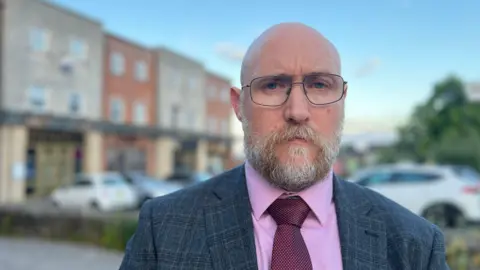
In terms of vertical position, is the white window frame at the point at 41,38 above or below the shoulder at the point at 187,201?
above

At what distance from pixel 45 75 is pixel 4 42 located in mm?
2649

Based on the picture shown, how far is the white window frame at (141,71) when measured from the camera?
29844mm

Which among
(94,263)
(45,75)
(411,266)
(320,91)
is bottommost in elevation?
(94,263)

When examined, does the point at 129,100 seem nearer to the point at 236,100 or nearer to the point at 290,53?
the point at 236,100

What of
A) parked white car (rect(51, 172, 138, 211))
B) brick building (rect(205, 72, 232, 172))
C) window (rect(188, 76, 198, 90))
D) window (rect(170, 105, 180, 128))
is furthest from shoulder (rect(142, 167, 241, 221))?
brick building (rect(205, 72, 232, 172))

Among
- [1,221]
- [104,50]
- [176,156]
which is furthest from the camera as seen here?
[176,156]

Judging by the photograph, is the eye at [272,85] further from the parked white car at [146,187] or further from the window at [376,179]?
the parked white car at [146,187]

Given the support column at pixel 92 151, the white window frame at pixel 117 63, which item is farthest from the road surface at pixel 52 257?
the white window frame at pixel 117 63

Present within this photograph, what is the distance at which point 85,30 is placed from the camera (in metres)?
24.9

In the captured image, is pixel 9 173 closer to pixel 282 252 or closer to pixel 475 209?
pixel 475 209

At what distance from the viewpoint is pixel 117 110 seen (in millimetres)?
27734

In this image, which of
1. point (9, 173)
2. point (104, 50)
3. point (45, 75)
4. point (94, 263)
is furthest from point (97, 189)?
point (104, 50)

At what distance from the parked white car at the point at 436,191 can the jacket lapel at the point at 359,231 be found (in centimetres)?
992

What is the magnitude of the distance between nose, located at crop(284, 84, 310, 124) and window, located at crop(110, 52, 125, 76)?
89.5ft
